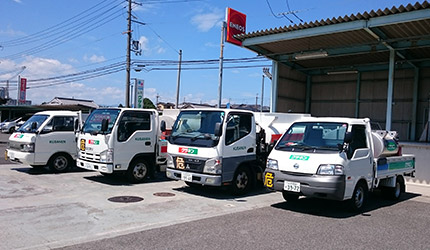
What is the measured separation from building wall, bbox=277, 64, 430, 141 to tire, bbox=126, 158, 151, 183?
27.3 ft

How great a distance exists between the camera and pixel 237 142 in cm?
907

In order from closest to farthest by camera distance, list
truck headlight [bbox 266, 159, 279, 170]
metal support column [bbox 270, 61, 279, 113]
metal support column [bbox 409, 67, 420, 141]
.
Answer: truck headlight [bbox 266, 159, 279, 170]
metal support column [bbox 409, 67, 420, 141]
metal support column [bbox 270, 61, 279, 113]

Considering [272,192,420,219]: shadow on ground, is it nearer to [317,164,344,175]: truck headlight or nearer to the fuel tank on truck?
[317,164,344,175]: truck headlight

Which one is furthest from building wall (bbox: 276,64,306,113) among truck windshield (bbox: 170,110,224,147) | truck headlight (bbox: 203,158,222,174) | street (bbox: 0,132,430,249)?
truck headlight (bbox: 203,158,222,174)

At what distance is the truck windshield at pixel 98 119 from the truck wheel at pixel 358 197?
20.9ft

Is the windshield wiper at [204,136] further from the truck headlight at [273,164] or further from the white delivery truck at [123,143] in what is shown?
the white delivery truck at [123,143]

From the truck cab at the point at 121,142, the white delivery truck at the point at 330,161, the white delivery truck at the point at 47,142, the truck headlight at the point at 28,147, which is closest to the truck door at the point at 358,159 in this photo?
the white delivery truck at the point at 330,161

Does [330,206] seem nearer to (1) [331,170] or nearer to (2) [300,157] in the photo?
(1) [331,170]

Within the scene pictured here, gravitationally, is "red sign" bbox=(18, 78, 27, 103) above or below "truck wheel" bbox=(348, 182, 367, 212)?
above

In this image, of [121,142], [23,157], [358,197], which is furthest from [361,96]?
[23,157]

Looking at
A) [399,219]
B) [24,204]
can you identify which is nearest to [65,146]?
[24,204]

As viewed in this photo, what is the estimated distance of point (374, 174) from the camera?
8281mm

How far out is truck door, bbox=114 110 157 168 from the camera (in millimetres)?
10141

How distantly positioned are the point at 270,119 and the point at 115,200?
464cm
